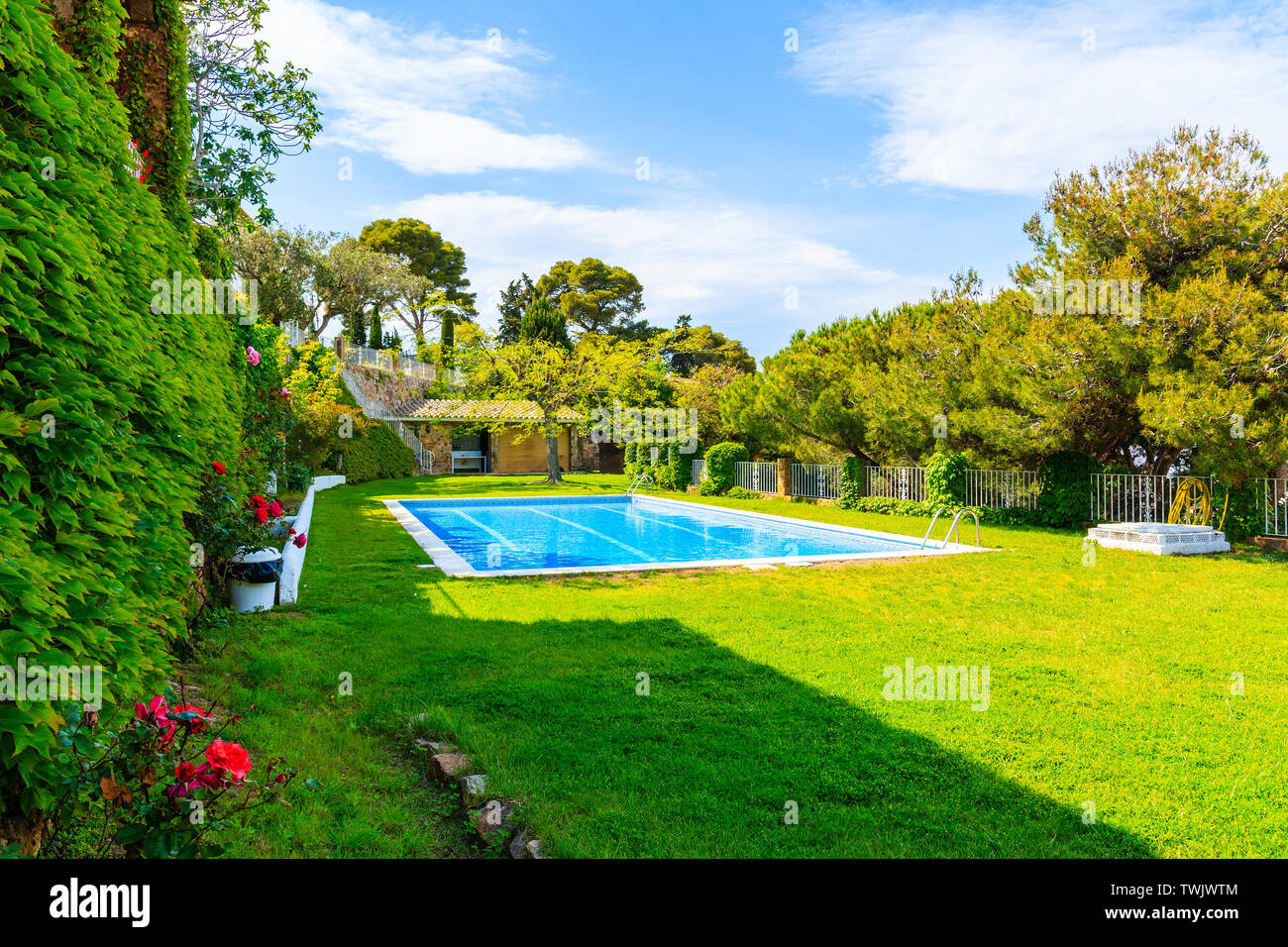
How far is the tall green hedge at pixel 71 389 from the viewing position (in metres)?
2.04

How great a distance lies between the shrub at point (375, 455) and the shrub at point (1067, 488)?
74.1ft

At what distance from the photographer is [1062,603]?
7727 millimetres

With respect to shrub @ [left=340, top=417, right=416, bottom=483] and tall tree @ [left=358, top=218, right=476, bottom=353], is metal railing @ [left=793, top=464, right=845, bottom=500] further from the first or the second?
tall tree @ [left=358, top=218, right=476, bottom=353]

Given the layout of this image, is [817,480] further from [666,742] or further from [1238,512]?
[666,742]

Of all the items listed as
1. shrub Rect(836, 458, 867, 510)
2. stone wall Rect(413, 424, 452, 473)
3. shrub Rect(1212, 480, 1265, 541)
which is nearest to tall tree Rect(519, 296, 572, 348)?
stone wall Rect(413, 424, 452, 473)

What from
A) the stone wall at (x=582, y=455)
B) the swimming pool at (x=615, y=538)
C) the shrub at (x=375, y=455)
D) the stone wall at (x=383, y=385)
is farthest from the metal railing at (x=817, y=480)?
the stone wall at (x=582, y=455)

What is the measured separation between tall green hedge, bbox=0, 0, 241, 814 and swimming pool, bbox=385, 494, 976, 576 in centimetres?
623

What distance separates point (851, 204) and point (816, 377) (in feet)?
17.7

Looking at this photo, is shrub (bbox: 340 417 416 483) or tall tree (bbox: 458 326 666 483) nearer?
shrub (bbox: 340 417 416 483)

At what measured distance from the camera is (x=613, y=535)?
640 inches

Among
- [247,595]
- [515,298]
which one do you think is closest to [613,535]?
[247,595]

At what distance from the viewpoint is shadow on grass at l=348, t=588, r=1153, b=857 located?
9.72 feet

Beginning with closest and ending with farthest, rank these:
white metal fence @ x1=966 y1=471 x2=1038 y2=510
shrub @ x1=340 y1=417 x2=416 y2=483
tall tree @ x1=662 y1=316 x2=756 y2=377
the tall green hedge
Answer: the tall green hedge
white metal fence @ x1=966 y1=471 x2=1038 y2=510
shrub @ x1=340 y1=417 x2=416 y2=483
tall tree @ x1=662 y1=316 x2=756 y2=377

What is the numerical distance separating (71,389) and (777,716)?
→ 3.82 metres
